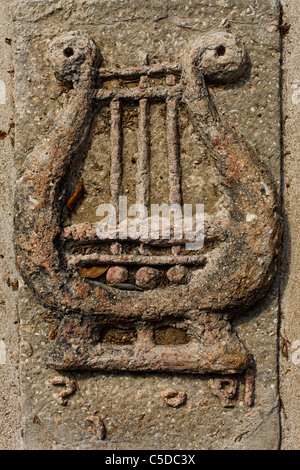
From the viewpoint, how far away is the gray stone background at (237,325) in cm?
153

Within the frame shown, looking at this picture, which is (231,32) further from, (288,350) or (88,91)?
(288,350)

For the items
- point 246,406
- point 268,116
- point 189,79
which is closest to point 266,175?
point 268,116

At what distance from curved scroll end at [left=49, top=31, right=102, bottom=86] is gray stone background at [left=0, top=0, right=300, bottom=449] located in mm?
199

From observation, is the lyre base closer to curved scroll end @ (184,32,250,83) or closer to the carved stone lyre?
the carved stone lyre

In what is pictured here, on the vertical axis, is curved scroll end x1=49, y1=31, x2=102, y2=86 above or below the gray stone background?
above

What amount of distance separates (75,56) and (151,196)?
542 mm

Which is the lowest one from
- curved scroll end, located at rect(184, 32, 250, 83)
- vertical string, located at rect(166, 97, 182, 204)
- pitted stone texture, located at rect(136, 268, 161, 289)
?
pitted stone texture, located at rect(136, 268, 161, 289)

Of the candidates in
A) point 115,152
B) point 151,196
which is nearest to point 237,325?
point 151,196

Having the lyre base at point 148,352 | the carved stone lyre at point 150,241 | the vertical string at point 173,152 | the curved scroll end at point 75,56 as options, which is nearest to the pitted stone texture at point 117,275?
the carved stone lyre at point 150,241

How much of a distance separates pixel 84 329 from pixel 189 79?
924 mm

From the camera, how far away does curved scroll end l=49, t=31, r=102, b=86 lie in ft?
4.83

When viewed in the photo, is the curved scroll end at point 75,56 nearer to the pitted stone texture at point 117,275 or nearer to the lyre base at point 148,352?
the pitted stone texture at point 117,275

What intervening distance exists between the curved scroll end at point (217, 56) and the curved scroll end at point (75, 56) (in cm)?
32

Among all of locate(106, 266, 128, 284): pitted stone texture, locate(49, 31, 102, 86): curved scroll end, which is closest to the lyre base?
locate(106, 266, 128, 284): pitted stone texture
